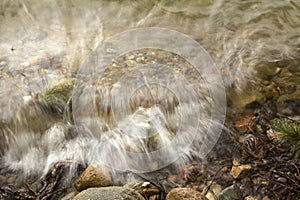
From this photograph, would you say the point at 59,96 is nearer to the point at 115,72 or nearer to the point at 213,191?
the point at 115,72

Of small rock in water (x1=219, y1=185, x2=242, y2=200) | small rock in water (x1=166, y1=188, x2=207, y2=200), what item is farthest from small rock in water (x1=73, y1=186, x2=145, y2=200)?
small rock in water (x1=219, y1=185, x2=242, y2=200)

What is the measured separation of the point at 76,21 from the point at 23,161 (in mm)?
2998

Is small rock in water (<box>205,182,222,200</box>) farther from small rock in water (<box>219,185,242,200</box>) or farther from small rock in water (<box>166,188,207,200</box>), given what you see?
small rock in water (<box>166,188,207,200</box>)

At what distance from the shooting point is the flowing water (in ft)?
13.1

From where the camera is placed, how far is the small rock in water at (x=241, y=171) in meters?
3.63

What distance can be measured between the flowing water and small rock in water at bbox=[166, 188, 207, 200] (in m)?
0.49

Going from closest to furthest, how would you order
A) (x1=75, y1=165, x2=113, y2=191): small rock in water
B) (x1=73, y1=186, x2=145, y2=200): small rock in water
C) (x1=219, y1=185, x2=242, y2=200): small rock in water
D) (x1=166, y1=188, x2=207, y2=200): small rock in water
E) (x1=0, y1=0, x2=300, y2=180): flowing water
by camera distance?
(x1=73, y1=186, x2=145, y2=200): small rock in water → (x1=166, y1=188, x2=207, y2=200): small rock in water → (x1=219, y1=185, x2=242, y2=200): small rock in water → (x1=75, y1=165, x2=113, y2=191): small rock in water → (x1=0, y1=0, x2=300, y2=180): flowing water

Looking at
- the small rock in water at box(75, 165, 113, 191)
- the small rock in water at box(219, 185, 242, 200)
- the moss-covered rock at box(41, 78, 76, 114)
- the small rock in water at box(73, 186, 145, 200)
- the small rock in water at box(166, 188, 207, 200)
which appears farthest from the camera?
the moss-covered rock at box(41, 78, 76, 114)

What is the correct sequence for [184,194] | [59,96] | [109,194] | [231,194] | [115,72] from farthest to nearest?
[115,72]
[59,96]
[231,194]
[184,194]
[109,194]

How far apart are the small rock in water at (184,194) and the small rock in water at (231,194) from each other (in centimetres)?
22

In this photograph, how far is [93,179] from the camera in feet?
11.8

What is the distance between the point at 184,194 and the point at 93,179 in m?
0.96

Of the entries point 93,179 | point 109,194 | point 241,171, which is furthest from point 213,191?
point 93,179

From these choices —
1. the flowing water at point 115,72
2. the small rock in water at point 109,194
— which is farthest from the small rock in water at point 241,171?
the small rock in water at point 109,194
